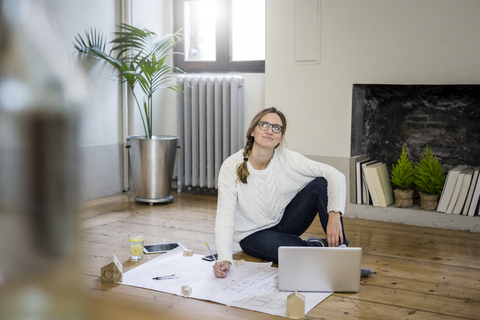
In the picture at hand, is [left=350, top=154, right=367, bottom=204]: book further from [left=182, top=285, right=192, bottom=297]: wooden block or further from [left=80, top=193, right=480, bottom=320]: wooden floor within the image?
[left=182, top=285, right=192, bottom=297]: wooden block

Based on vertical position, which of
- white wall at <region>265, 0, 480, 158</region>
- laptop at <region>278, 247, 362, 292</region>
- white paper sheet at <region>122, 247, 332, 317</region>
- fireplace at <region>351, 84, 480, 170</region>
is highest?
white wall at <region>265, 0, 480, 158</region>

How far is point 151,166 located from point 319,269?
1.90 meters

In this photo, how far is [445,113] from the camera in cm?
304

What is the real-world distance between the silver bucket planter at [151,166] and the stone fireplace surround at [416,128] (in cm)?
126

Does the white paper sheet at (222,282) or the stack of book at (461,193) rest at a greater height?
the stack of book at (461,193)

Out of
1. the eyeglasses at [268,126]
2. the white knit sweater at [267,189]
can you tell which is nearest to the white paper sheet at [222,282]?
the white knit sweater at [267,189]

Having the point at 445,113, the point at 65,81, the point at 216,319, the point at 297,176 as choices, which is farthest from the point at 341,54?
the point at 65,81

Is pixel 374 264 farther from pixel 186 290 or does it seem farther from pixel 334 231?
pixel 186 290

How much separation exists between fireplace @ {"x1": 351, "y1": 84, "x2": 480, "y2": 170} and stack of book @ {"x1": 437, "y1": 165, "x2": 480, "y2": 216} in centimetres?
30

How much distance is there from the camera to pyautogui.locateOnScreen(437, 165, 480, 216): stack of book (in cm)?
272

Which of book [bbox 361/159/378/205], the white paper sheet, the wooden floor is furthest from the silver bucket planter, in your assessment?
book [bbox 361/159/378/205]

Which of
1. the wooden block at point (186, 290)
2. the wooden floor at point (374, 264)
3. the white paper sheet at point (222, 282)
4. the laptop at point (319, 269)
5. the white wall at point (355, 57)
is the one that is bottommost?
the wooden floor at point (374, 264)

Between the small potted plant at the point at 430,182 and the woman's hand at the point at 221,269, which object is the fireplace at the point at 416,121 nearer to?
the small potted plant at the point at 430,182

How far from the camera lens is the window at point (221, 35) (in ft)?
11.9
